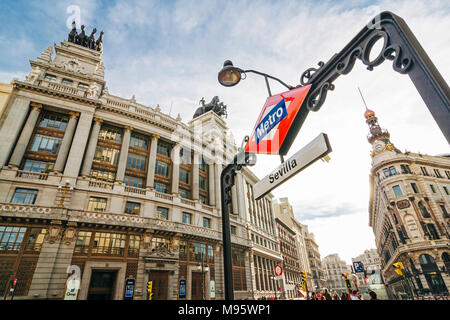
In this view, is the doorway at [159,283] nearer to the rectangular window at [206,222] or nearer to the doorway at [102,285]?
the doorway at [102,285]

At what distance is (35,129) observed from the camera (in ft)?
85.0

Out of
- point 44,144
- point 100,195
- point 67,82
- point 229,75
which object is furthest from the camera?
point 67,82

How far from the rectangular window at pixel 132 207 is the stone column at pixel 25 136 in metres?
11.5

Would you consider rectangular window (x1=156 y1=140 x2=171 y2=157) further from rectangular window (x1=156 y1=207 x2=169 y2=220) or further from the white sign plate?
the white sign plate

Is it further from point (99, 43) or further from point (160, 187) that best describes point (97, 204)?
point (99, 43)

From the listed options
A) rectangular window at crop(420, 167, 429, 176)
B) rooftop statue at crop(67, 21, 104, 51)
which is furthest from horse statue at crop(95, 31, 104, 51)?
rectangular window at crop(420, 167, 429, 176)

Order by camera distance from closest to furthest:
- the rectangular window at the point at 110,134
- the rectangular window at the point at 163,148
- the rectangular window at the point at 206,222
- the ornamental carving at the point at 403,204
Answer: the rectangular window at the point at 110,134
the rectangular window at the point at 206,222
the rectangular window at the point at 163,148
the ornamental carving at the point at 403,204

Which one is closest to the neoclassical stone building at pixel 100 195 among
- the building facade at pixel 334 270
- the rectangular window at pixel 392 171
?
the rectangular window at pixel 392 171

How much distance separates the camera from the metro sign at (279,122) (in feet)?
11.8

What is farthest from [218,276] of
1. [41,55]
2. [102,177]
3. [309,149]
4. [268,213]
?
[41,55]

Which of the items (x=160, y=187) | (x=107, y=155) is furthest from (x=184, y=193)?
(x=107, y=155)

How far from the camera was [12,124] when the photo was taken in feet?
79.3

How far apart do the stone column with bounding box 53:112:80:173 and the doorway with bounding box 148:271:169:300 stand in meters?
15.4

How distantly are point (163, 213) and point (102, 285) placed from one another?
953cm
